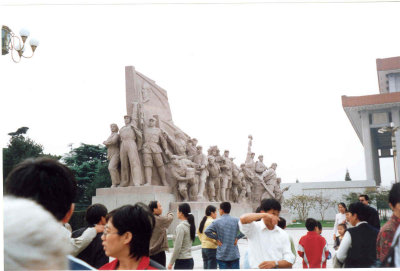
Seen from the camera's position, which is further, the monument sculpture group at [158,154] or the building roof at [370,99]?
the building roof at [370,99]

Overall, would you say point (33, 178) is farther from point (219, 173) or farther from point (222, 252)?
point (219, 173)

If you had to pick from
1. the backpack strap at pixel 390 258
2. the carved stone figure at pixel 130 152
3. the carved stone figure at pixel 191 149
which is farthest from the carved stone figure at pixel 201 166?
the backpack strap at pixel 390 258

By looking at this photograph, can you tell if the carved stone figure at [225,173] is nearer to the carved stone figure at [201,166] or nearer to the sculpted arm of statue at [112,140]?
the carved stone figure at [201,166]

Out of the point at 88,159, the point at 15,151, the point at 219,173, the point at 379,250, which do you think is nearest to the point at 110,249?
the point at 379,250

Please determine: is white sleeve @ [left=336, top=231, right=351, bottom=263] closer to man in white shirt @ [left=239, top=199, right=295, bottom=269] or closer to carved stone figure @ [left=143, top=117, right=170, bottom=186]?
man in white shirt @ [left=239, top=199, right=295, bottom=269]

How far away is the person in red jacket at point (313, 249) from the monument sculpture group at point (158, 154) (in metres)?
7.78

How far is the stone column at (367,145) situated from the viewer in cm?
2489

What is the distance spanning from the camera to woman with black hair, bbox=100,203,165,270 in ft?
6.91

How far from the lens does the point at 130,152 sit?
1175 cm

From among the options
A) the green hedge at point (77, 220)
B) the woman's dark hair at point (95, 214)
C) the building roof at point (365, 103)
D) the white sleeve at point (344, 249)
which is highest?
the building roof at point (365, 103)

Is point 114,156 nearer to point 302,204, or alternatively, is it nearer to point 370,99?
point 370,99

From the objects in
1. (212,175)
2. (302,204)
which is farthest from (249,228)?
(302,204)

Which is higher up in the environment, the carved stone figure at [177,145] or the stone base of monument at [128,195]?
the carved stone figure at [177,145]

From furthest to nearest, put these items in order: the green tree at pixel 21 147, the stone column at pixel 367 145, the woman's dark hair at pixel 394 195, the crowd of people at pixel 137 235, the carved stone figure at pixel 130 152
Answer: the stone column at pixel 367 145 → the green tree at pixel 21 147 → the carved stone figure at pixel 130 152 → the woman's dark hair at pixel 394 195 → the crowd of people at pixel 137 235
